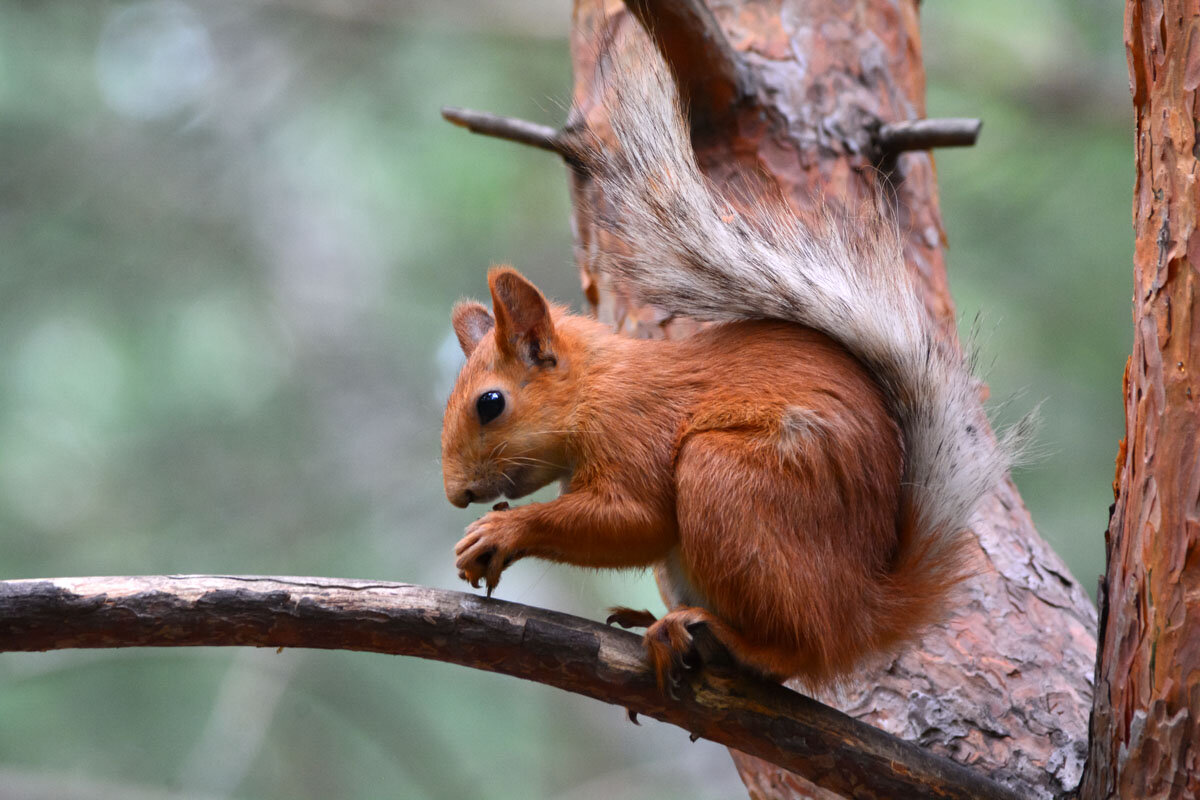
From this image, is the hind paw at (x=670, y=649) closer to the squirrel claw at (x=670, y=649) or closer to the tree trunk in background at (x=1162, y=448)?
the squirrel claw at (x=670, y=649)

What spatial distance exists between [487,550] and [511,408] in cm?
24

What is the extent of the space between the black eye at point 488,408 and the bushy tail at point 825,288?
29 centimetres

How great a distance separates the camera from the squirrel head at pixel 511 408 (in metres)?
1.52

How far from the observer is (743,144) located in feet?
7.06

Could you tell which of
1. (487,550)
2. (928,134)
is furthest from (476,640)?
(928,134)

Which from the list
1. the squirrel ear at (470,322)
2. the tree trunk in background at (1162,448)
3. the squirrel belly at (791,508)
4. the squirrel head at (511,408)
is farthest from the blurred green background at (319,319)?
the tree trunk in background at (1162,448)

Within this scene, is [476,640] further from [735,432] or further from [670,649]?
[735,432]

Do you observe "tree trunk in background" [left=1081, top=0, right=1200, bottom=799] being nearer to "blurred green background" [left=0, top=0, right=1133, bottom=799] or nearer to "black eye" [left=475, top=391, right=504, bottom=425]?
"black eye" [left=475, top=391, right=504, bottom=425]

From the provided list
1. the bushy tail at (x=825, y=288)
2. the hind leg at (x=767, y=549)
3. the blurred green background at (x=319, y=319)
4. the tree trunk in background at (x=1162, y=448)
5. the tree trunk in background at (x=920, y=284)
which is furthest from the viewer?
the blurred green background at (x=319, y=319)

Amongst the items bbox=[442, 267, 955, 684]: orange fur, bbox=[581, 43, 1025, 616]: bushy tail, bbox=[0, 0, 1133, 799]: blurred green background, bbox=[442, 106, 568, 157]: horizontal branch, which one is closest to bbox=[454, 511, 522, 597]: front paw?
bbox=[442, 267, 955, 684]: orange fur

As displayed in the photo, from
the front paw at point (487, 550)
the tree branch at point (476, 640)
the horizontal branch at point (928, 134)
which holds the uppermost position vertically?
the horizontal branch at point (928, 134)

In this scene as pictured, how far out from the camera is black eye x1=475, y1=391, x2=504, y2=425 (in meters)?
1.52

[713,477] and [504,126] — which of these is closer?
[713,477]

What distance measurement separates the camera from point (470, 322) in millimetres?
1826
